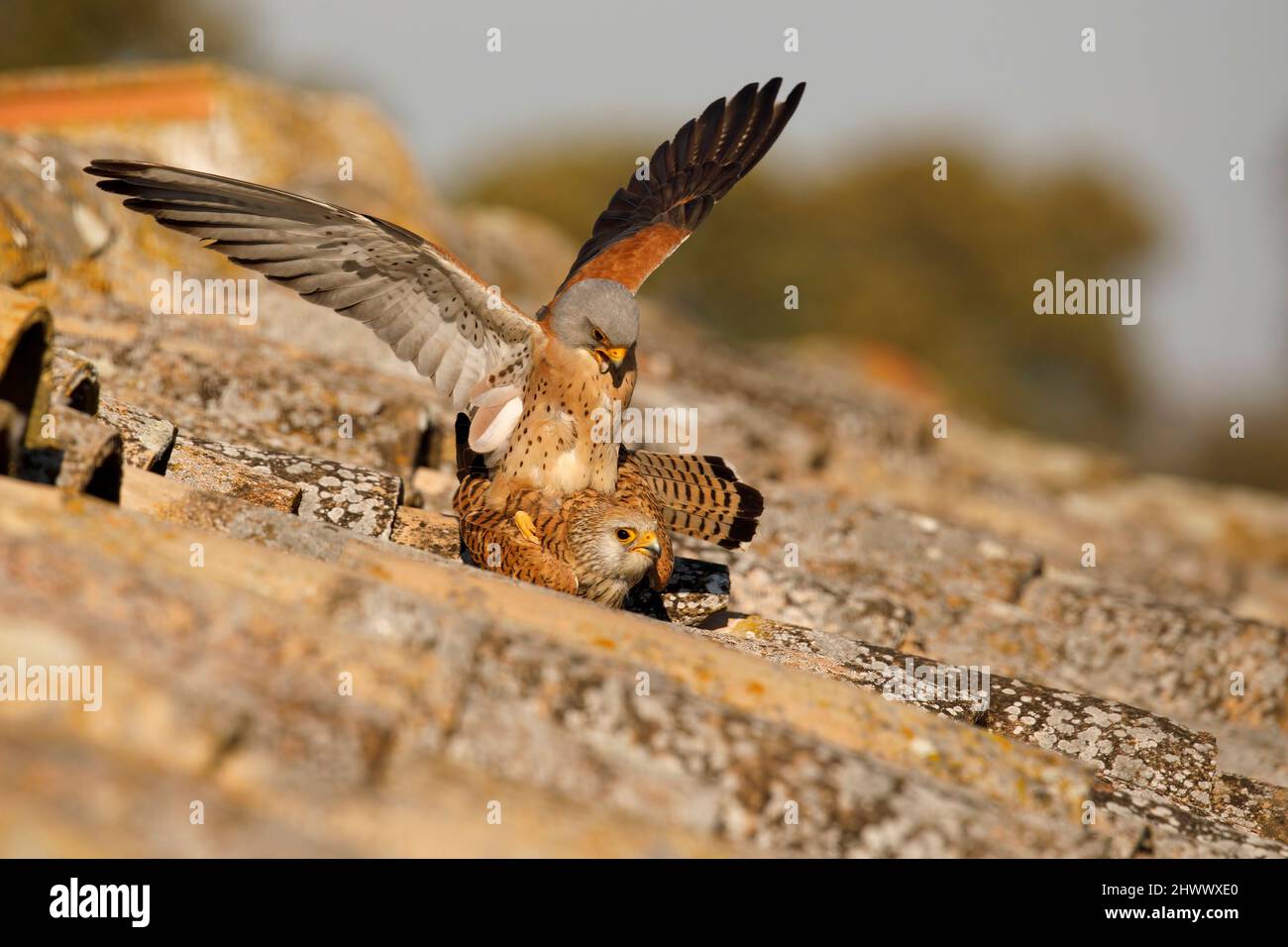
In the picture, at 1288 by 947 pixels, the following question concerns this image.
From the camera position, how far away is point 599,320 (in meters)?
5.25

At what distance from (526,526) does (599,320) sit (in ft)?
2.82

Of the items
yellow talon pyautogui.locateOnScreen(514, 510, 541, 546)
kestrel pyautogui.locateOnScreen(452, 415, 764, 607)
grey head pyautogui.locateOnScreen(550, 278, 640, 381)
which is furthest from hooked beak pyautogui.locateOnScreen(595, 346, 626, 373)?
yellow talon pyautogui.locateOnScreen(514, 510, 541, 546)

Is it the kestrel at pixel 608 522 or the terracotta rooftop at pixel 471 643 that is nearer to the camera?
the terracotta rooftop at pixel 471 643

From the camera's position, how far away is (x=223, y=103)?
434 inches

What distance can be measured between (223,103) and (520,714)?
9499 millimetres

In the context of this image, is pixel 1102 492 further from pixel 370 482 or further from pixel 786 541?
pixel 370 482

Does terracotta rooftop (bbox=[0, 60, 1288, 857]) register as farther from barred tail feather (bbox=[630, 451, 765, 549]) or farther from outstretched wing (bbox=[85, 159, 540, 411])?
outstretched wing (bbox=[85, 159, 540, 411])

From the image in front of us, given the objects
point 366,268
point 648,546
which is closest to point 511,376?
point 366,268

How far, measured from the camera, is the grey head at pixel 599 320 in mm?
5254

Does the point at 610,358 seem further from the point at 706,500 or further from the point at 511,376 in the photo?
the point at 706,500

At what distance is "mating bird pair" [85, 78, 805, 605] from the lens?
4.86m

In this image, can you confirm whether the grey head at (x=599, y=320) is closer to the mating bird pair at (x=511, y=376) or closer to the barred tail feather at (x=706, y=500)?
the mating bird pair at (x=511, y=376)

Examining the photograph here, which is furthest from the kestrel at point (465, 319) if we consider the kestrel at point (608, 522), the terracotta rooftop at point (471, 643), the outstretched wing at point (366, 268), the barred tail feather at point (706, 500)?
the terracotta rooftop at point (471, 643)

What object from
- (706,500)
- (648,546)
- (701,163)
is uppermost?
(701,163)
